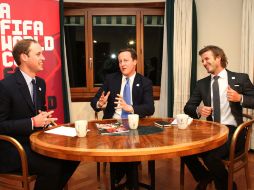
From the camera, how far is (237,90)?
2.61 metres

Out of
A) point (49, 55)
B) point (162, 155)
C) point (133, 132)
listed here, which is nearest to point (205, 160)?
point (133, 132)

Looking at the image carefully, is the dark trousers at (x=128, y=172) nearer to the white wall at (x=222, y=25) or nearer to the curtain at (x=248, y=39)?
the curtain at (x=248, y=39)

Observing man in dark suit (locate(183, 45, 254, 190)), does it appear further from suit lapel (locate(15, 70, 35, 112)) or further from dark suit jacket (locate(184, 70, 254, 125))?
suit lapel (locate(15, 70, 35, 112))

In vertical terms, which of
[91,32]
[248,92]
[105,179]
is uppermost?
[91,32]

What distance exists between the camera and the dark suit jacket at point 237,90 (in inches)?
100

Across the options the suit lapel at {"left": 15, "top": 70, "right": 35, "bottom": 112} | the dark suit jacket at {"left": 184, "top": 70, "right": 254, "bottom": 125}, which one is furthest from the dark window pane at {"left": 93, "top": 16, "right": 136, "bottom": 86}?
the suit lapel at {"left": 15, "top": 70, "right": 35, "bottom": 112}

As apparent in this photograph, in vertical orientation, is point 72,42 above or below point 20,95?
above

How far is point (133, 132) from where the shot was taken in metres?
1.88

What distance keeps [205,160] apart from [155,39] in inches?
109

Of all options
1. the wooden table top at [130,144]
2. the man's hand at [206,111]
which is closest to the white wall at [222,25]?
the man's hand at [206,111]

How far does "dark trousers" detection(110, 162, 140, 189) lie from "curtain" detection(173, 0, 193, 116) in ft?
5.83

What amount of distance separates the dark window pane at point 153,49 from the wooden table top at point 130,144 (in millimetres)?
2615

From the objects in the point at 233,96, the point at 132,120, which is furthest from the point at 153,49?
the point at 132,120

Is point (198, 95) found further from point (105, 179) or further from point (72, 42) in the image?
point (72, 42)
